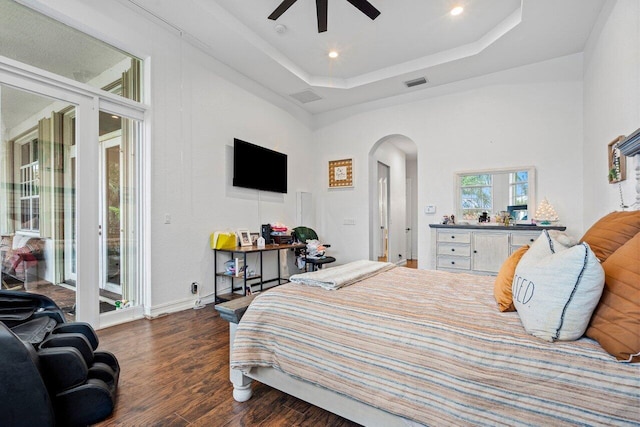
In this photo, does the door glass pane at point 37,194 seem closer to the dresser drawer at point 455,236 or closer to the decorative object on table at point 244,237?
the decorative object on table at point 244,237

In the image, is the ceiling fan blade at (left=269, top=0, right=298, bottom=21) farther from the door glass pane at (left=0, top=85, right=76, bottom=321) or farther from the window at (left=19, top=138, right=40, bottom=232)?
the window at (left=19, top=138, right=40, bottom=232)

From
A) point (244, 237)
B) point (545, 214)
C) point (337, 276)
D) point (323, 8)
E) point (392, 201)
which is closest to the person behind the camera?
point (337, 276)

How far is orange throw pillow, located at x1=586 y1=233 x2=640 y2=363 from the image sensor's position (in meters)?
0.92

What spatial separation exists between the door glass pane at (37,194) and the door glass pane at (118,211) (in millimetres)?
303

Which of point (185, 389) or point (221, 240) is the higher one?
point (221, 240)

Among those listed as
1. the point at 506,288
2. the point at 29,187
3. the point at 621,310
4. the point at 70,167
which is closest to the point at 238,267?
the point at 70,167

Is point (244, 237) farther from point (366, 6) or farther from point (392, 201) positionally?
point (392, 201)

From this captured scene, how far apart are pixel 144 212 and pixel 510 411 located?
345cm

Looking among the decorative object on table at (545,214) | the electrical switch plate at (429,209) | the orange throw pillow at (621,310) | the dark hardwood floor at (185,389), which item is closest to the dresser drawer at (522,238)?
the decorative object on table at (545,214)

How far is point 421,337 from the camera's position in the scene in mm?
1251

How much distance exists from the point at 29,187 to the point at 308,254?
336 centimetres

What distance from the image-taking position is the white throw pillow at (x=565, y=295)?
1.04m

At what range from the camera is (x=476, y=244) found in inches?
155

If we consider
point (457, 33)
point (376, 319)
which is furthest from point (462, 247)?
point (376, 319)
